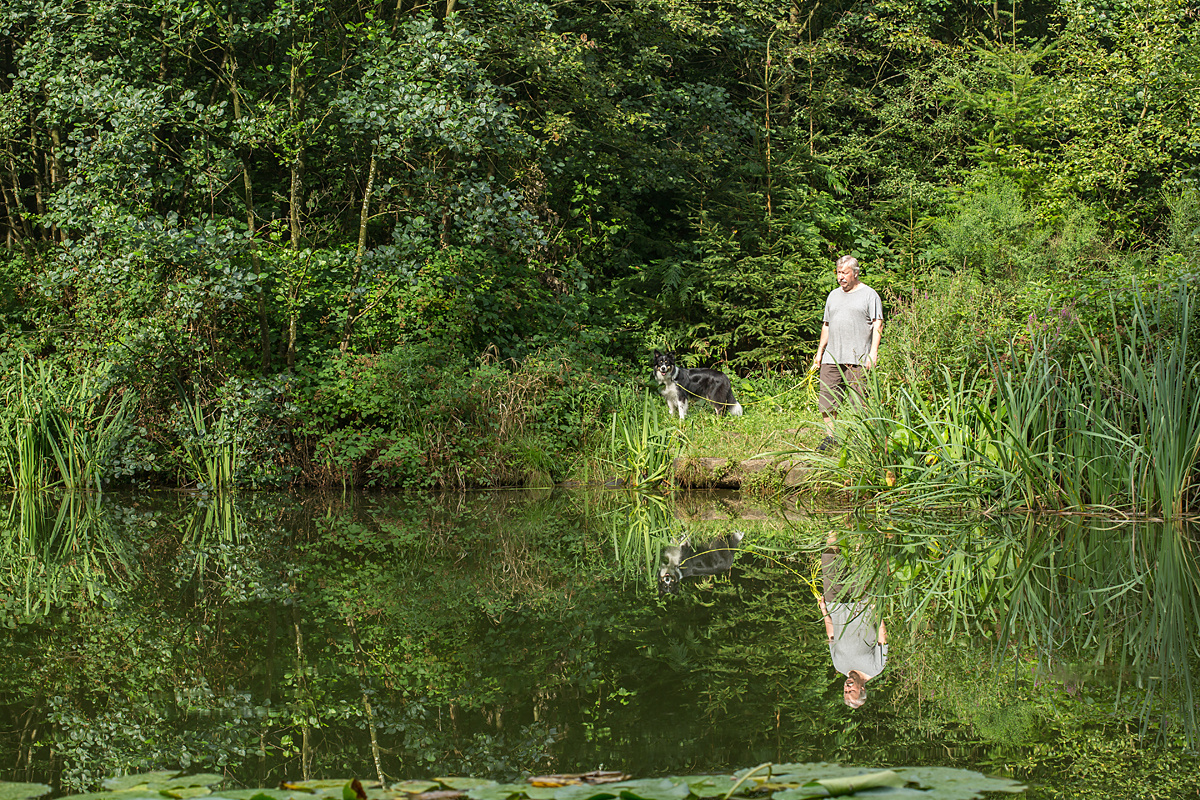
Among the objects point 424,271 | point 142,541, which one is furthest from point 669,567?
point 424,271

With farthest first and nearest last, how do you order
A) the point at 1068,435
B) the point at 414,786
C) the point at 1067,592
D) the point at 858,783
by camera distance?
the point at 1068,435, the point at 1067,592, the point at 414,786, the point at 858,783

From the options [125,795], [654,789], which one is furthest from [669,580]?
→ [125,795]

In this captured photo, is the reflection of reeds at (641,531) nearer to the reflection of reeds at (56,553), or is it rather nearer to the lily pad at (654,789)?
the reflection of reeds at (56,553)

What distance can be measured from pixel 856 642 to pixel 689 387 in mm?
7669

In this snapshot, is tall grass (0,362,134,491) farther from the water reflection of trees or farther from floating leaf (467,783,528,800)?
floating leaf (467,783,528,800)

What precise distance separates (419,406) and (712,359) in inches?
223

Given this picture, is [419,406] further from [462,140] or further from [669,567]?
[669,567]

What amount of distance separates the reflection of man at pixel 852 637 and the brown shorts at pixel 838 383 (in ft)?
9.57

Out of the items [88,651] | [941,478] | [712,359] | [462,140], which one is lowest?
[88,651]

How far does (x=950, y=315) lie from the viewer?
938cm

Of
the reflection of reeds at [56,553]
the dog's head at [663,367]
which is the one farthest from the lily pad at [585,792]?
the dog's head at [663,367]

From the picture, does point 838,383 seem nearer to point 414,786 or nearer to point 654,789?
point 654,789

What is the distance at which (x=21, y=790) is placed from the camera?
7.77ft

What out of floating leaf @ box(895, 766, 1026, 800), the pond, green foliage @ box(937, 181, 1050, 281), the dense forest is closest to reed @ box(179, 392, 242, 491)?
the dense forest
